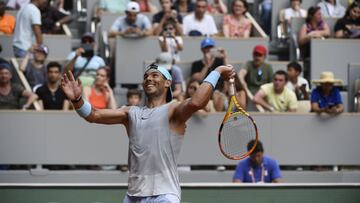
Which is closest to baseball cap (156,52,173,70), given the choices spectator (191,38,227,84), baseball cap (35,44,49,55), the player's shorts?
spectator (191,38,227,84)

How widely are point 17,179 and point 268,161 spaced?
3.08 meters

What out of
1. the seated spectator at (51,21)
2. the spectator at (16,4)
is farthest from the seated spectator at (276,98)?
the spectator at (16,4)

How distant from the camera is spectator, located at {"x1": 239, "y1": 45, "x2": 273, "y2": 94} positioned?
15.5m

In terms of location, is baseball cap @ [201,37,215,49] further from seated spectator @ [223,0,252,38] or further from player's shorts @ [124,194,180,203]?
player's shorts @ [124,194,180,203]

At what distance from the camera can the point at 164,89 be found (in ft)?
28.9

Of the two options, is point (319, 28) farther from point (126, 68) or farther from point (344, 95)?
point (126, 68)

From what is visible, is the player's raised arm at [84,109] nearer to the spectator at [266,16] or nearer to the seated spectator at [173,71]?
the seated spectator at [173,71]

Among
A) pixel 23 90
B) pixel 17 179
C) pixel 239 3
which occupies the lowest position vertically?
pixel 17 179

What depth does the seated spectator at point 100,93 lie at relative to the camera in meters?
14.6

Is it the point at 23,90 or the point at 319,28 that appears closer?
the point at 23,90

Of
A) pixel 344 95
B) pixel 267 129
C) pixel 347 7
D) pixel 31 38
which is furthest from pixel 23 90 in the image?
pixel 347 7

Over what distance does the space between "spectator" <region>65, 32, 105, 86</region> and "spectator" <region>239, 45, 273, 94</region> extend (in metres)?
1.97

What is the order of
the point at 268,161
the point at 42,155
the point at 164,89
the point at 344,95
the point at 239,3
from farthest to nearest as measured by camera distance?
the point at 239,3 → the point at 344,95 → the point at 42,155 → the point at 268,161 → the point at 164,89

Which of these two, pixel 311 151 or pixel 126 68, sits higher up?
pixel 126 68
